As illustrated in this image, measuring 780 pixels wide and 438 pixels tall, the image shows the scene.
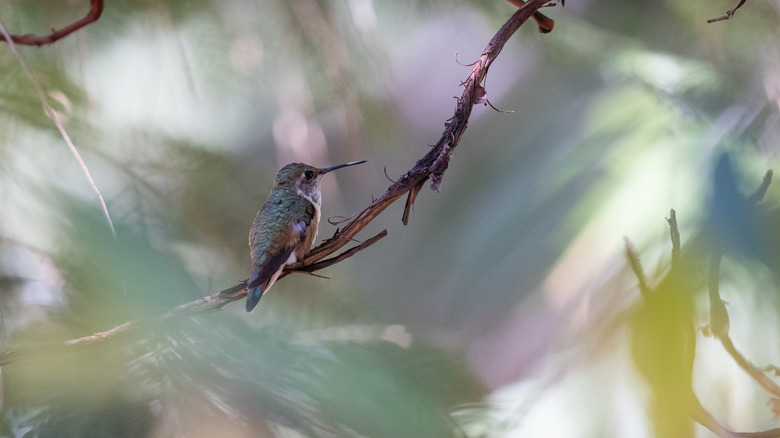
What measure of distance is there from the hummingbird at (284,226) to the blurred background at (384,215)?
0.12 meters

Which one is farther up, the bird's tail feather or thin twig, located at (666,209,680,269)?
thin twig, located at (666,209,680,269)

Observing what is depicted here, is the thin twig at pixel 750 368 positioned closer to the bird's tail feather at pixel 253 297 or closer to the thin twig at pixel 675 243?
the thin twig at pixel 675 243

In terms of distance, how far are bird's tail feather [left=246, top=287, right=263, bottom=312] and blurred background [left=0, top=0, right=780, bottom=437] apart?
0.35ft

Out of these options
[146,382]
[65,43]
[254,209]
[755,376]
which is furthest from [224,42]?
[755,376]

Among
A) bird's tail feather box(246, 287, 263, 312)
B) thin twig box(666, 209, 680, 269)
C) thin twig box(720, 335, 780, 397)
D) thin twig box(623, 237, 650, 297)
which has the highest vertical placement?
thin twig box(623, 237, 650, 297)

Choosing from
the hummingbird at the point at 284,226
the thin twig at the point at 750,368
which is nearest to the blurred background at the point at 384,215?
the thin twig at the point at 750,368

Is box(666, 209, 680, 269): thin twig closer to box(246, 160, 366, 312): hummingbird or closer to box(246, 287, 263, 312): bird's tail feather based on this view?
box(246, 160, 366, 312): hummingbird

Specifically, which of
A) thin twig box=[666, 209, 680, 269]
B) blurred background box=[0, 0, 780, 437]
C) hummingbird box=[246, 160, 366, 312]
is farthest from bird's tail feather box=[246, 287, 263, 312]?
thin twig box=[666, 209, 680, 269]

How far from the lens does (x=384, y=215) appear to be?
1.45 meters

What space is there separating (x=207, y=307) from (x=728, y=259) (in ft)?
2.44

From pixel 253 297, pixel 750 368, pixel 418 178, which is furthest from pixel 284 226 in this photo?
pixel 750 368

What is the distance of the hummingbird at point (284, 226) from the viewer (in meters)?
0.80

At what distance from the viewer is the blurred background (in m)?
0.90

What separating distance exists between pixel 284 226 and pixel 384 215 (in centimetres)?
53
